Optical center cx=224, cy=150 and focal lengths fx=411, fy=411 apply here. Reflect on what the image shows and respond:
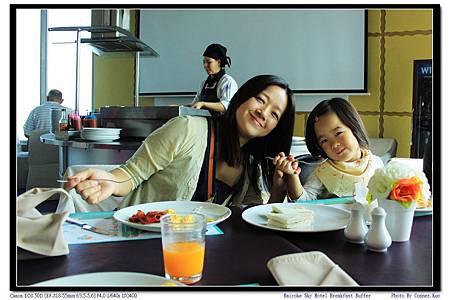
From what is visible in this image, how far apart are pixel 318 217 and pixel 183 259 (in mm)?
418

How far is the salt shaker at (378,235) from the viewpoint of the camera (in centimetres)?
69

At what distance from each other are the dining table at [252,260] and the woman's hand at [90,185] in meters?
0.20

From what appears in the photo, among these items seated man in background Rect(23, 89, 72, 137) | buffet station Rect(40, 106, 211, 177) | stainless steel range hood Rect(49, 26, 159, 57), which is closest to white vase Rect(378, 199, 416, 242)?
seated man in background Rect(23, 89, 72, 137)

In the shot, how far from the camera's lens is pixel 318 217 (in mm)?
899

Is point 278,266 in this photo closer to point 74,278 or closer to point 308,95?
point 74,278

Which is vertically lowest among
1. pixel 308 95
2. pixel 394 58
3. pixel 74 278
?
pixel 74 278

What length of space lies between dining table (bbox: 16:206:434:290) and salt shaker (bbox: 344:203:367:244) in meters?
0.01

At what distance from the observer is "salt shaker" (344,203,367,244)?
2.41ft

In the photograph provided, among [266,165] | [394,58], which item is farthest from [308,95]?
[266,165]

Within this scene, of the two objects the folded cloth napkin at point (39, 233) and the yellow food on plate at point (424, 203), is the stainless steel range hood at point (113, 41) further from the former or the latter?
the yellow food on plate at point (424, 203)

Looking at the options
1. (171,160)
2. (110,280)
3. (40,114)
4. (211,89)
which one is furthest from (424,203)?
(211,89)

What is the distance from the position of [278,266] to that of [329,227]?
26 centimetres

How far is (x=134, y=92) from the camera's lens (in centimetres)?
471

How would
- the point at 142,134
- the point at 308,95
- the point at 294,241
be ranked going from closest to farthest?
the point at 294,241, the point at 142,134, the point at 308,95
